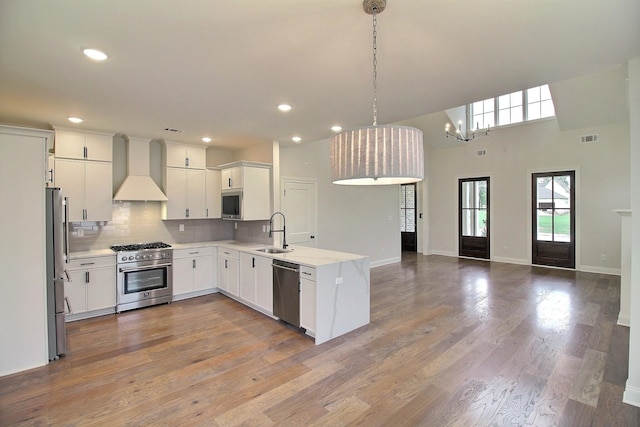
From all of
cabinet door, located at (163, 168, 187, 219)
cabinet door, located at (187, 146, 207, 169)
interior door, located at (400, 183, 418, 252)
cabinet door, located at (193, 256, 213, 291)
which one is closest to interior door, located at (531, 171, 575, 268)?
interior door, located at (400, 183, 418, 252)

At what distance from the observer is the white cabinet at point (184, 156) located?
5.20 metres

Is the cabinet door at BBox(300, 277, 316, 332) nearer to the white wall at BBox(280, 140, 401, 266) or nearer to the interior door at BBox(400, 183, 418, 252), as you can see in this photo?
the white wall at BBox(280, 140, 401, 266)

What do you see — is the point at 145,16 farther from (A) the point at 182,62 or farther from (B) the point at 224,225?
(B) the point at 224,225

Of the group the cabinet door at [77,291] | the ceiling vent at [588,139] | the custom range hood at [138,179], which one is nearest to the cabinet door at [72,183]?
the custom range hood at [138,179]

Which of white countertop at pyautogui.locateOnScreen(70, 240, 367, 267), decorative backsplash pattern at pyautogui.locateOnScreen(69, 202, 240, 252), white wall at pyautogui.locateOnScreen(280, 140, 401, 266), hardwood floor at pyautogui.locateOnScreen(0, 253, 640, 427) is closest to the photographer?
hardwood floor at pyautogui.locateOnScreen(0, 253, 640, 427)

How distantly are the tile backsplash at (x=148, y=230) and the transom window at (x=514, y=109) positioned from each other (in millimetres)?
5915

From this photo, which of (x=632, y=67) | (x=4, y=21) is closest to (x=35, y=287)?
(x=4, y=21)

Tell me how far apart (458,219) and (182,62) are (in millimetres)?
8213

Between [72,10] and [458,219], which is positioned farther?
[458,219]

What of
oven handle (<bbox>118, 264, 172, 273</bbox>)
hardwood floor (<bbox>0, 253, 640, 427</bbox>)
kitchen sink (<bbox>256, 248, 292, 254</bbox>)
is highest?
kitchen sink (<bbox>256, 248, 292, 254</bbox>)

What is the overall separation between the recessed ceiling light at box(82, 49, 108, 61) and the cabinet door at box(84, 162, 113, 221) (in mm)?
2652

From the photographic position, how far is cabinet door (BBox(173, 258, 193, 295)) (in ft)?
15.9

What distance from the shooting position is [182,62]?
2.50 metres

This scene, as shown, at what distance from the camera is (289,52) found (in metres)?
2.36
